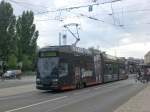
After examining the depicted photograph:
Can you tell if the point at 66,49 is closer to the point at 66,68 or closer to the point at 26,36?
the point at 66,68

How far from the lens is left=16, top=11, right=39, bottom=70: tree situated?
108 meters

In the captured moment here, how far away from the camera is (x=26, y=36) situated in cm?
10812

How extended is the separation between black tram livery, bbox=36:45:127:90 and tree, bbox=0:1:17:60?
50.2m

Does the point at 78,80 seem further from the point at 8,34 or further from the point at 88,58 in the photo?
the point at 8,34

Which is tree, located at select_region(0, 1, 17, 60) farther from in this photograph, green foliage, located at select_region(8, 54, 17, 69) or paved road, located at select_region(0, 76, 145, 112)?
paved road, located at select_region(0, 76, 145, 112)

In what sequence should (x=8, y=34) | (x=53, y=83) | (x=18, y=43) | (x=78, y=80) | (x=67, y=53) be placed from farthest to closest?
(x=18, y=43) → (x=8, y=34) → (x=78, y=80) → (x=67, y=53) → (x=53, y=83)

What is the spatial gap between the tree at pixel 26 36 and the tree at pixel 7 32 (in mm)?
7854

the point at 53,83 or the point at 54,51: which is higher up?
the point at 54,51

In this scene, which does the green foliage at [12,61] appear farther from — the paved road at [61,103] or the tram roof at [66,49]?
the paved road at [61,103]

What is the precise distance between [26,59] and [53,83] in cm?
7400

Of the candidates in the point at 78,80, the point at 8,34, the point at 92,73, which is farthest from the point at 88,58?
the point at 8,34

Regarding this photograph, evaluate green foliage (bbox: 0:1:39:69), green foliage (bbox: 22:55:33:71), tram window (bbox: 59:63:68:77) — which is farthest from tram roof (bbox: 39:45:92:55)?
green foliage (bbox: 22:55:33:71)

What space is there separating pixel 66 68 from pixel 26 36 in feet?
240

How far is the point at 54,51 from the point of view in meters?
34.9
